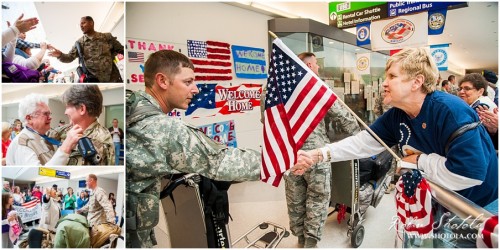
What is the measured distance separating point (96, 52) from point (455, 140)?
2.07 meters

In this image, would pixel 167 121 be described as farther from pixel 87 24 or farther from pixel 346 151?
pixel 346 151

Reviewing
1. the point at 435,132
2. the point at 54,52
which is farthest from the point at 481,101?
the point at 54,52

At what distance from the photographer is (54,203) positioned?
1857 mm

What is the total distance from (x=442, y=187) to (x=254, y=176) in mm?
975

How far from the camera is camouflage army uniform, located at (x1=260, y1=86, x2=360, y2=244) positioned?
2.80 metres

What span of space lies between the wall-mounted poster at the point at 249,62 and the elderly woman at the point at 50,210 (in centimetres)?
198

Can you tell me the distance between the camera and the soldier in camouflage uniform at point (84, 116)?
179cm

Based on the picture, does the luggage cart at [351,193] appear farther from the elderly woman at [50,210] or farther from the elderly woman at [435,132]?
the elderly woman at [50,210]

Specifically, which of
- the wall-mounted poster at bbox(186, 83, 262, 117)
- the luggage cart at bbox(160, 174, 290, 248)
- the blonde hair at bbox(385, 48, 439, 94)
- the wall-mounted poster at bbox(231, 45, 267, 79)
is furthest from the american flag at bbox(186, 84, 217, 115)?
the blonde hair at bbox(385, 48, 439, 94)

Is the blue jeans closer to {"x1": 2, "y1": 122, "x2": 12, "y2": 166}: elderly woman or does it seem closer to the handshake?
{"x1": 2, "y1": 122, "x2": 12, "y2": 166}: elderly woman

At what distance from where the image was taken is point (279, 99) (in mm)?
1891

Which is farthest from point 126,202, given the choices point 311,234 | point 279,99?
point 311,234

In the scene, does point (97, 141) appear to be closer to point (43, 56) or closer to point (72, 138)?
point (72, 138)

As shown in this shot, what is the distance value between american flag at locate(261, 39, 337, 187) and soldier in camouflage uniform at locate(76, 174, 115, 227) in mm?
965
